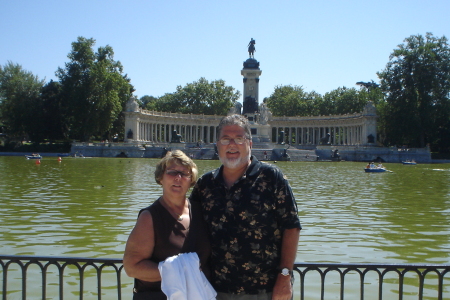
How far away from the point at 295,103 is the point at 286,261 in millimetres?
112884

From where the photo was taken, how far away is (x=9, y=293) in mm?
8047

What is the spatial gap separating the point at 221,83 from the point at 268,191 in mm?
114969

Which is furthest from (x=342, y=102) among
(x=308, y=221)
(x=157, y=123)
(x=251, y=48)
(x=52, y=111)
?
(x=308, y=221)

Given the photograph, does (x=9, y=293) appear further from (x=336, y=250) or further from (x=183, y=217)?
(x=336, y=250)

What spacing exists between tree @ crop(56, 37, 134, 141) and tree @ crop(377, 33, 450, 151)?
44300 millimetres

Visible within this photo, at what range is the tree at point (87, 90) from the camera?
77.8 metres

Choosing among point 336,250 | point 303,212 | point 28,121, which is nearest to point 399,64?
point 28,121

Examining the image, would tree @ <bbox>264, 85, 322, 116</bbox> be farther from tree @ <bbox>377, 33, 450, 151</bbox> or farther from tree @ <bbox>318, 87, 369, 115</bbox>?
tree @ <bbox>377, 33, 450, 151</bbox>

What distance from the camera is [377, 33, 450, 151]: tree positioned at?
2813 inches

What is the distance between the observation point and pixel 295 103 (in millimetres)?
115625

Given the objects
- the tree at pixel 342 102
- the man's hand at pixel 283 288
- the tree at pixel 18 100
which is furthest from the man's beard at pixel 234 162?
the tree at pixel 342 102

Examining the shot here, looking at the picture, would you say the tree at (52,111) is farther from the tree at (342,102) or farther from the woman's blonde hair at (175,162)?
the woman's blonde hair at (175,162)

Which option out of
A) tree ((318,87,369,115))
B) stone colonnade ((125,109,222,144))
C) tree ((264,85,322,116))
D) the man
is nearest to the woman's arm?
the man

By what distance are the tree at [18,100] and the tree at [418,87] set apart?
56.3 meters
